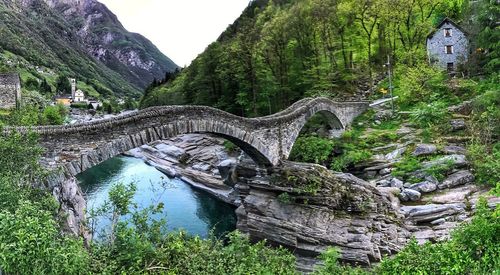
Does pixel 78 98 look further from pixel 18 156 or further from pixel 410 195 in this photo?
pixel 18 156

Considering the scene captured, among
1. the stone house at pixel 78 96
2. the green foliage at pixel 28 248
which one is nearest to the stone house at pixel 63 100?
the stone house at pixel 78 96

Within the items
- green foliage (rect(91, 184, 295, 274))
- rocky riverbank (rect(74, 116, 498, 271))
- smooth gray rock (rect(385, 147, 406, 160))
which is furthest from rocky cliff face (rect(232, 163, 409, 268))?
green foliage (rect(91, 184, 295, 274))

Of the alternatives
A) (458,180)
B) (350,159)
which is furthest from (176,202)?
(458,180)

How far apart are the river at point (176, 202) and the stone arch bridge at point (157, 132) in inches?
182

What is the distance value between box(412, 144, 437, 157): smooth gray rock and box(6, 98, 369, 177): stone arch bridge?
9083mm

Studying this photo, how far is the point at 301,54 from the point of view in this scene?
5166 centimetres

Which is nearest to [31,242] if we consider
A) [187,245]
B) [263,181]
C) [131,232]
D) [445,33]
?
[131,232]

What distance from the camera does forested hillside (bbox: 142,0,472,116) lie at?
47.7m

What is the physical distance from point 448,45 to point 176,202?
120 feet

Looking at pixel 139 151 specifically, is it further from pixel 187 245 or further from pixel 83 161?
pixel 187 245

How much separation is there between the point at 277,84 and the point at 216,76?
12651mm

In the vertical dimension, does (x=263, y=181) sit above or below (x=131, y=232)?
below

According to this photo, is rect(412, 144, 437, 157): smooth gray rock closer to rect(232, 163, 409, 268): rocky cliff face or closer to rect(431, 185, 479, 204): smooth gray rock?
rect(431, 185, 479, 204): smooth gray rock

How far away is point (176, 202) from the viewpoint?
3634 cm
